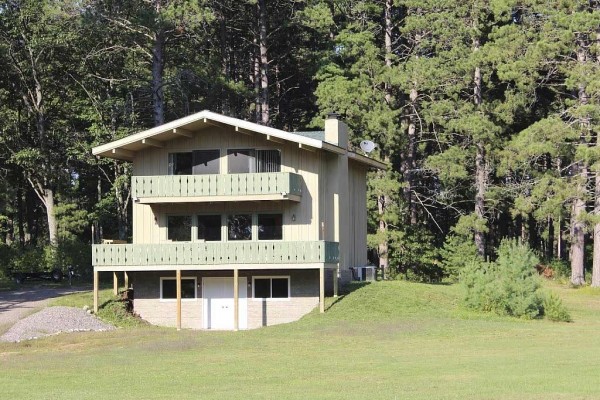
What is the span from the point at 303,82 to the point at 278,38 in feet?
16.2

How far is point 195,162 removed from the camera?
142ft

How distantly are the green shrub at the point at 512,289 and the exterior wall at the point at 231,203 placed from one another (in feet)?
24.4

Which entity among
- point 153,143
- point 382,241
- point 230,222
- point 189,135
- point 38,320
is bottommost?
point 38,320

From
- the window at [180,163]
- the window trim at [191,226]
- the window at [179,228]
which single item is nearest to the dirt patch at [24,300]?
the window trim at [191,226]

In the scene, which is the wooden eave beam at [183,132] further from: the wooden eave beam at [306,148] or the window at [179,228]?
the wooden eave beam at [306,148]

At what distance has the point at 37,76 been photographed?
6197 centimetres

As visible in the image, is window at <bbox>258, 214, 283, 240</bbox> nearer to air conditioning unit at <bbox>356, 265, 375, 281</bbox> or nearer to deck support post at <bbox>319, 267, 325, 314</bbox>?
deck support post at <bbox>319, 267, 325, 314</bbox>

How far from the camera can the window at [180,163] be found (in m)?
43.5

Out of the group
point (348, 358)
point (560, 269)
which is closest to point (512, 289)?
point (348, 358)

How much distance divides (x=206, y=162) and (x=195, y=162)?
497 millimetres

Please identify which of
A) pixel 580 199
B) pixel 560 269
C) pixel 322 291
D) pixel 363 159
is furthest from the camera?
pixel 560 269

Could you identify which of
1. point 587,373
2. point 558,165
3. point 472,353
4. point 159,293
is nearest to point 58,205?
point 159,293

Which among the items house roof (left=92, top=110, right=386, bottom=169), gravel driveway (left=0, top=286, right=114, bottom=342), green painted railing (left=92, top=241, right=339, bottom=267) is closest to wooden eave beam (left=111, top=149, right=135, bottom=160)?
house roof (left=92, top=110, right=386, bottom=169)

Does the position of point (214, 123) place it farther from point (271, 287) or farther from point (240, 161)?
point (271, 287)
